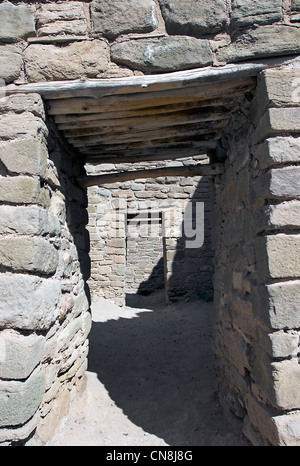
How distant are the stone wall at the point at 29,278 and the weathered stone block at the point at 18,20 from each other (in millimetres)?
397

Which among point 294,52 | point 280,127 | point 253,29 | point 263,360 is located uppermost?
point 253,29

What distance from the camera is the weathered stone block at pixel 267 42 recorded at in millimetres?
2002

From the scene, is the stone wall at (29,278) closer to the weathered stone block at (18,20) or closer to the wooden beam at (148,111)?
the wooden beam at (148,111)

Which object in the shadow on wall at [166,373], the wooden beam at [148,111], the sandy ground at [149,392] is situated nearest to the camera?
the wooden beam at [148,111]

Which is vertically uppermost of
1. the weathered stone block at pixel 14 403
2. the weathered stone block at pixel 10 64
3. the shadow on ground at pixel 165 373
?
the weathered stone block at pixel 10 64

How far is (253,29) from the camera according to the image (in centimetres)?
204

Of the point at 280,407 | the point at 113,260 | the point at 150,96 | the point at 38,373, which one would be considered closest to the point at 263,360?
the point at 280,407

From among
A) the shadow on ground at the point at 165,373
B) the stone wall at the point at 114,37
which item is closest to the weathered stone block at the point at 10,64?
the stone wall at the point at 114,37

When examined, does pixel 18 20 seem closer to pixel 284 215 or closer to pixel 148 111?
pixel 148 111

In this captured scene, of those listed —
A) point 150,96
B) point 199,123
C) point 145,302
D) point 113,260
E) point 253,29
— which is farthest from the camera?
point 145,302

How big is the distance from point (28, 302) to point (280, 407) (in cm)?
143

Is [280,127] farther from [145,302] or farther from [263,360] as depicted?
[145,302]

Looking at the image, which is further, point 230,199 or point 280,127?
point 230,199

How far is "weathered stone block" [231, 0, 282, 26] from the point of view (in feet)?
6.64
